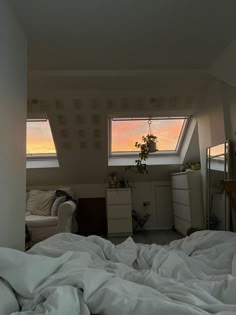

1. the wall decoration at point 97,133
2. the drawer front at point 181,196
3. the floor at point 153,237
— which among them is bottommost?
the floor at point 153,237

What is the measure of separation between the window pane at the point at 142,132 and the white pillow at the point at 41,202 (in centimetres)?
147

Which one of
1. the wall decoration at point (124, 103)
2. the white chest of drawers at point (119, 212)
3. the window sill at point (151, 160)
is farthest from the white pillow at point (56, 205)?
the wall decoration at point (124, 103)

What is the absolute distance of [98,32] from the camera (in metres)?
2.43

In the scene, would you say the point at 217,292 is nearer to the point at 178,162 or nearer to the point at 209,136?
the point at 209,136

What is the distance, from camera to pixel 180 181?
4.75m

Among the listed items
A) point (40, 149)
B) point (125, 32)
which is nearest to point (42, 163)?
point (40, 149)

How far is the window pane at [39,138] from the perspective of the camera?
4.76 metres

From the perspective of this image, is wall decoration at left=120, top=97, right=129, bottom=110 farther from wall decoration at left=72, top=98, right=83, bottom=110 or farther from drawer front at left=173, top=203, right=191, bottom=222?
drawer front at left=173, top=203, right=191, bottom=222

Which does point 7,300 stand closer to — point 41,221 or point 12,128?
point 12,128

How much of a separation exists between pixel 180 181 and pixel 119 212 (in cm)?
118

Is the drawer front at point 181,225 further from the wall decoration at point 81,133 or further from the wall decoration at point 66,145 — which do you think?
the wall decoration at point 66,145

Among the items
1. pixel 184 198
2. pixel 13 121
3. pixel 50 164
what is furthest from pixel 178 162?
pixel 13 121

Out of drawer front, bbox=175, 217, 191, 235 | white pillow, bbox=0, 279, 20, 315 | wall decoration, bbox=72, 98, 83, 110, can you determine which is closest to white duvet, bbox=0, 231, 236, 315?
white pillow, bbox=0, 279, 20, 315

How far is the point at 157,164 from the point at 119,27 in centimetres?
317
